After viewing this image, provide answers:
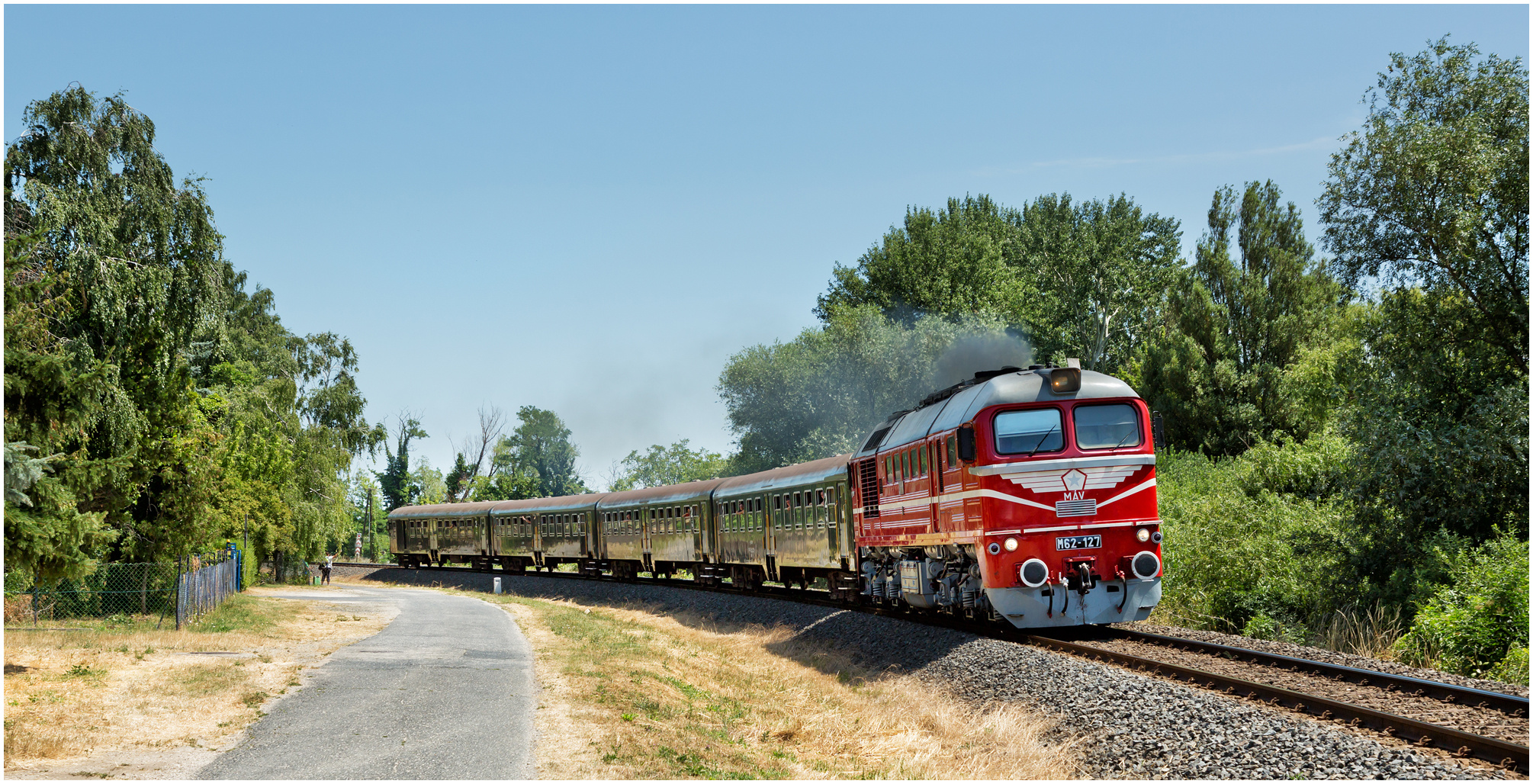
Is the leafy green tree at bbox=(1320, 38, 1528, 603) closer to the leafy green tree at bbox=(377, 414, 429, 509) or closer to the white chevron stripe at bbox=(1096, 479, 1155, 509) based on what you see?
the white chevron stripe at bbox=(1096, 479, 1155, 509)

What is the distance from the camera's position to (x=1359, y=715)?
9.90 meters

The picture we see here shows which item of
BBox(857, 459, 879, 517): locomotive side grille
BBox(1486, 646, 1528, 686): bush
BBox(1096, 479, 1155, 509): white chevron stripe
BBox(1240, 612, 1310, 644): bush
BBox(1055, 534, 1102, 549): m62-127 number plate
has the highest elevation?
BBox(857, 459, 879, 517): locomotive side grille

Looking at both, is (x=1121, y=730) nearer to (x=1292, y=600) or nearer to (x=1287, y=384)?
(x=1292, y=600)

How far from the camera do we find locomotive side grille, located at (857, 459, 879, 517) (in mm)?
20656

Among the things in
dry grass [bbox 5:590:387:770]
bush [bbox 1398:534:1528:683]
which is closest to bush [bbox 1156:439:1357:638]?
bush [bbox 1398:534:1528:683]

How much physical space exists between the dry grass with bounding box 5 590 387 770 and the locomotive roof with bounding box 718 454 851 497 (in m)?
9.62

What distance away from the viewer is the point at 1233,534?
80.6ft

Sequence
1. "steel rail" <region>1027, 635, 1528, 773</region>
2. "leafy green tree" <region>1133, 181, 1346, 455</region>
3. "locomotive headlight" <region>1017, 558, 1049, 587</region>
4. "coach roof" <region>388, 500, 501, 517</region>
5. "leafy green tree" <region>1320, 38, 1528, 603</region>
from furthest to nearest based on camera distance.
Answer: "coach roof" <region>388, 500, 501, 517</region>, "leafy green tree" <region>1133, 181, 1346, 455</region>, "leafy green tree" <region>1320, 38, 1528, 603</region>, "locomotive headlight" <region>1017, 558, 1049, 587</region>, "steel rail" <region>1027, 635, 1528, 773</region>

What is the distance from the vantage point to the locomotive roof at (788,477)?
24.4 meters

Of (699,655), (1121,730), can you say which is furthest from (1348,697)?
(699,655)

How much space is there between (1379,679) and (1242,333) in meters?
35.7

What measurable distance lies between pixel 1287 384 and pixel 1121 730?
3453 cm

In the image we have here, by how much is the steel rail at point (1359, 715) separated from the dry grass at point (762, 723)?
1766 mm

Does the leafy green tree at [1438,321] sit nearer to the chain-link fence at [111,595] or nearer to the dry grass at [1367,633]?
the dry grass at [1367,633]
